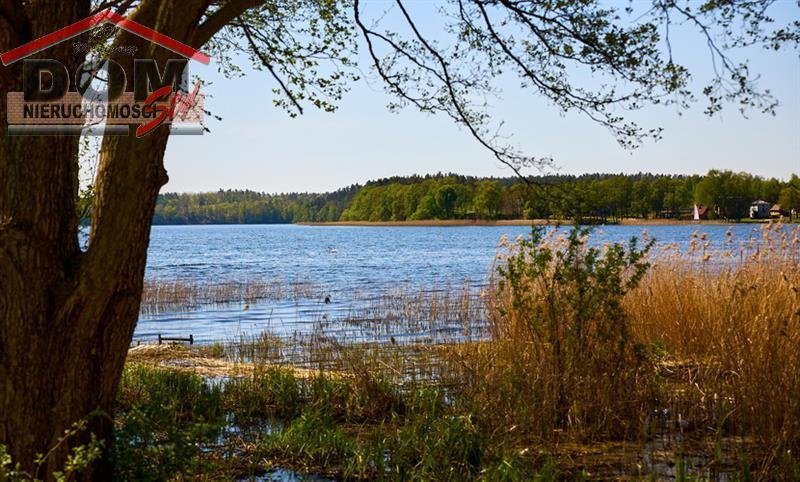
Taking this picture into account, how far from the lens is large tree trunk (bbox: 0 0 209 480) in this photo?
4.27 m

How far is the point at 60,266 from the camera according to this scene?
14.5ft

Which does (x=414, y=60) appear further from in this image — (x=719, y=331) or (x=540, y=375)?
(x=719, y=331)

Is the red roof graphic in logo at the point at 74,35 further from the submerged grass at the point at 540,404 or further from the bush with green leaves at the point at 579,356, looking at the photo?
the bush with green leaves at the point at 579,356

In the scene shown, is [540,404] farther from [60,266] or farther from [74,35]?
[74,35]

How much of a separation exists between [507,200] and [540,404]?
5.97 meters

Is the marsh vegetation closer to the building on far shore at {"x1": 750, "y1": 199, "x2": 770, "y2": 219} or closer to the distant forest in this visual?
the distant forest

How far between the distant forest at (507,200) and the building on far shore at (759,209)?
1397 mm

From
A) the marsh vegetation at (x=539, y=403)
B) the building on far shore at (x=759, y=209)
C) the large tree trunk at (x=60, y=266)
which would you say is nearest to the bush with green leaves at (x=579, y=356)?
the marsh vegetation at (x=539, y=403)

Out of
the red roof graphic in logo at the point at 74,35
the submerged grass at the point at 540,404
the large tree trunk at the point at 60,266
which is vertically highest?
the red roof graphic in logo at the point at 74,35

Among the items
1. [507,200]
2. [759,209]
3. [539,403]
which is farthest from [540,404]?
[759,209]

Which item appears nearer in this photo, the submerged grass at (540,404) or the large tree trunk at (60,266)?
the large tree trunk at (60,266)

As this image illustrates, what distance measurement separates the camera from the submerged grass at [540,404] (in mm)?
5449

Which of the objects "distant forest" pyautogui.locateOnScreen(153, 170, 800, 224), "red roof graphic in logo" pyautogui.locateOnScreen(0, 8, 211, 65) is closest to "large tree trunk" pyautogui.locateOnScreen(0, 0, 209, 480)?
"red roof graphic in logo" pyautogui.locateOnScreen(0, 8, 211, 65)

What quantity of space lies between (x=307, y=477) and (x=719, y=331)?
4.43 m
